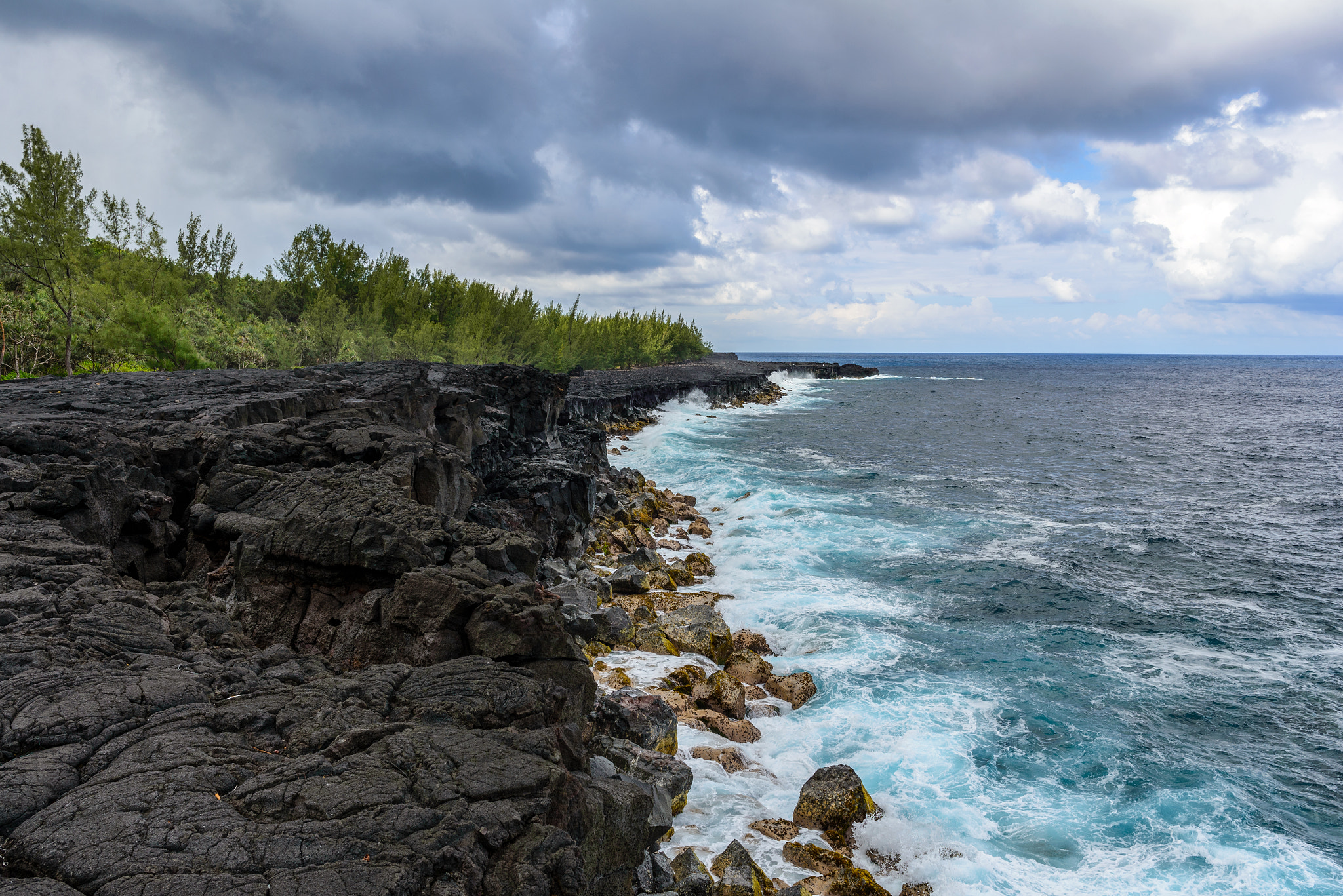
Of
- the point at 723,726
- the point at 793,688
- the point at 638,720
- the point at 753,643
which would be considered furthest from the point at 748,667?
the point at 638,720

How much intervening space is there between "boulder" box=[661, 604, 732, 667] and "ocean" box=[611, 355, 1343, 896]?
146 cm

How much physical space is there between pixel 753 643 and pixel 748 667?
1473 millimetres

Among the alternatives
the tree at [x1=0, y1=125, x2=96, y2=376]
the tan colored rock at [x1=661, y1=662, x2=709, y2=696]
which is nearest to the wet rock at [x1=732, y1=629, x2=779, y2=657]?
the tan colored rock at [x1=661, y1=662, x2=709, y2=696]

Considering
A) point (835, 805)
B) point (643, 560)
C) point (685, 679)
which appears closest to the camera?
point (835, 805)

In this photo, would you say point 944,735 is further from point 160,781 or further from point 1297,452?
point 1297,452

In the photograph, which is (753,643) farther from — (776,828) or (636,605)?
(776,828)

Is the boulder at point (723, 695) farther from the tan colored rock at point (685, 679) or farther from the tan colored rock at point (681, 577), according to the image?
the tan colored rock at point (681, 577)

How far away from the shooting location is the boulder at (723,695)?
1408cm

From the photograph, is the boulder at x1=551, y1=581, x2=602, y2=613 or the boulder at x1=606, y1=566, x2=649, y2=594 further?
the boulder at x1=606, y1=566, x2=649, y2=594

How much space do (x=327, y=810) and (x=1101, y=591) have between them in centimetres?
2365

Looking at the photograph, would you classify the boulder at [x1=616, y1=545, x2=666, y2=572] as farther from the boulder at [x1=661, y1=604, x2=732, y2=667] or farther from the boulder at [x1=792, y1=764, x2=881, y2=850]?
the boulder at [x1=792, y1=764, x2=881, y2=850]

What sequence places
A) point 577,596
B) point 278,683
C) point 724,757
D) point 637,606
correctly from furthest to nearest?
point 637,606 < point 577,596 < point 724,757 < point 278,683

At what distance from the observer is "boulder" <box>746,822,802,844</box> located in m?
10.5

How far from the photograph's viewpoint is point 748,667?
1619 centimetres
